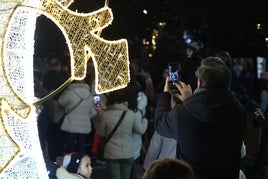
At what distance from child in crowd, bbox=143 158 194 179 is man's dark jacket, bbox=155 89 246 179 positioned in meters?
0.97

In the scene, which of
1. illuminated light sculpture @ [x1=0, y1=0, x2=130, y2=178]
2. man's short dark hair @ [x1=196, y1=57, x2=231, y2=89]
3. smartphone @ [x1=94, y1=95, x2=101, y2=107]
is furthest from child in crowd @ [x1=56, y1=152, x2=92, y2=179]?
smartphone @ [x1=94, y1=95, x2=101, y2=107]

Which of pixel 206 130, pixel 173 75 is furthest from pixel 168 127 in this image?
pixel 173 75

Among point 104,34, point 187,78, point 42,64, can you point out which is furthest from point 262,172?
point 104,34

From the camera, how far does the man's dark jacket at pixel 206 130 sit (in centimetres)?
410

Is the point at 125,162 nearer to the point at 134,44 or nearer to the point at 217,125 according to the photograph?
the point at 217,125

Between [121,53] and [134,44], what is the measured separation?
1116 centimetres

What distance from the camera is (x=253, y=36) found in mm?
21016

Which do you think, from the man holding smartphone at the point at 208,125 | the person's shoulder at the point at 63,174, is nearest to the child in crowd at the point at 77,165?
the person's shoulder at the point at 63,174

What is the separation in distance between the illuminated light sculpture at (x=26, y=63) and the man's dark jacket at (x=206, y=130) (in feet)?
2.04

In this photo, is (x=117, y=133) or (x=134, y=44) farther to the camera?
(x=134, y=44)

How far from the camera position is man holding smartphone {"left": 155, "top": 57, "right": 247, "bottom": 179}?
4102 millimetres

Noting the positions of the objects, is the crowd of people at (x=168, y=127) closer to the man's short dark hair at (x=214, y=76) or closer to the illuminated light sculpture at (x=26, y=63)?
the man's short dark hair at (x=214, y=76)

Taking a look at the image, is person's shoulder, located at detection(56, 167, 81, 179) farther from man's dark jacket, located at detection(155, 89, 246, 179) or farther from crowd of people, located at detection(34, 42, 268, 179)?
man's dark jacket, located at detection(155, 89, 246, 179)

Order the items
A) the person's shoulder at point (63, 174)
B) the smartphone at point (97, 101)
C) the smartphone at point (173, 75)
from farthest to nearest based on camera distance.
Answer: the smartphone at point (97, 101)
the person's shoulder at point (63, 174)
the smartphone at point (173, 75)
